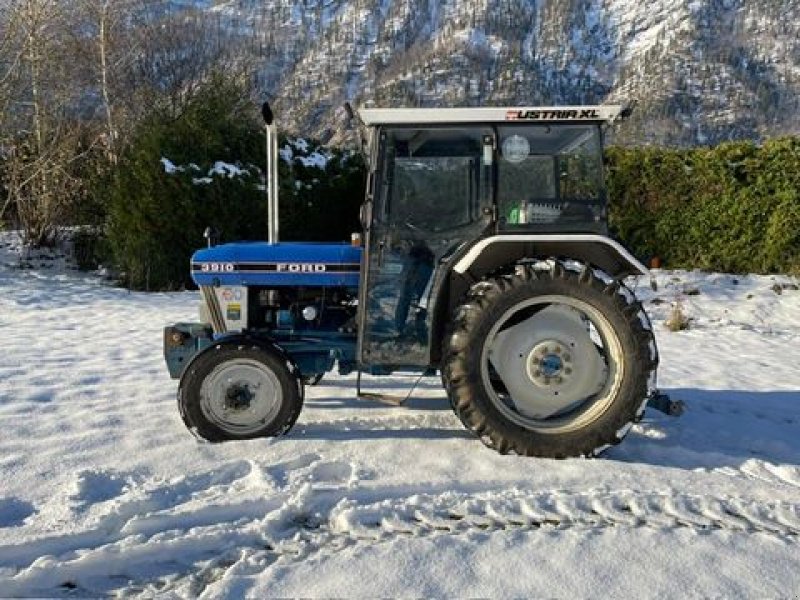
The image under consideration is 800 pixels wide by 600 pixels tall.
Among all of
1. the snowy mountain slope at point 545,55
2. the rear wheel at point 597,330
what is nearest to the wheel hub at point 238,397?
the rear wheel at point 597,330

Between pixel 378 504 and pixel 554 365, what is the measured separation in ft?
4.28

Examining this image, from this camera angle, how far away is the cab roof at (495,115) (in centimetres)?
378

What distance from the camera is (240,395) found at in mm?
3961

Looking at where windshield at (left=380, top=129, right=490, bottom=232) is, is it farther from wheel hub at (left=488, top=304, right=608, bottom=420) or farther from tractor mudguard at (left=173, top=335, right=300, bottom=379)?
tractor mudguard at (left=173, top=335, right=300, bottom=379)

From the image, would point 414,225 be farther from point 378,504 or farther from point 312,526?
point 312,526

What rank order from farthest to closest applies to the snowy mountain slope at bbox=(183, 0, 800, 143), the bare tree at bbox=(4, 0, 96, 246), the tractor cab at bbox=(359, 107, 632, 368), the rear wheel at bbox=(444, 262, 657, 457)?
the snowy mountain slope at bbox=(183, 0, 800, 143)
the bare tree at bbox=(4, 0, 96, 246)
the tractor cab at bbox=(359, 107, 632, 368)
the rear wheel at bbox=(444, 262, 657, 457)

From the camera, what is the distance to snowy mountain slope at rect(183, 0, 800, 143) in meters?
57.1

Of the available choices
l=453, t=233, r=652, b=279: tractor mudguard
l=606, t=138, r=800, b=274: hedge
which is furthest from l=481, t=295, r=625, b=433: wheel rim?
l=606, t=138, r=800, b=274: hedge

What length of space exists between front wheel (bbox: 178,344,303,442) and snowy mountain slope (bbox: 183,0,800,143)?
133 ft

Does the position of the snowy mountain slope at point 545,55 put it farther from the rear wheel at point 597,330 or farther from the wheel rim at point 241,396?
the rear wheel at point 597,330

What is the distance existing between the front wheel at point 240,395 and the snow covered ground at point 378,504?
0.39 ft

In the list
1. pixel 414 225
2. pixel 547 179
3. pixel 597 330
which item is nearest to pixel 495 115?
pixel 547 179

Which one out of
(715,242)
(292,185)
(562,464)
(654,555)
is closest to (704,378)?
(562,464)

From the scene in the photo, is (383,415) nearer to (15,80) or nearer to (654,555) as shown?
(654,555)
